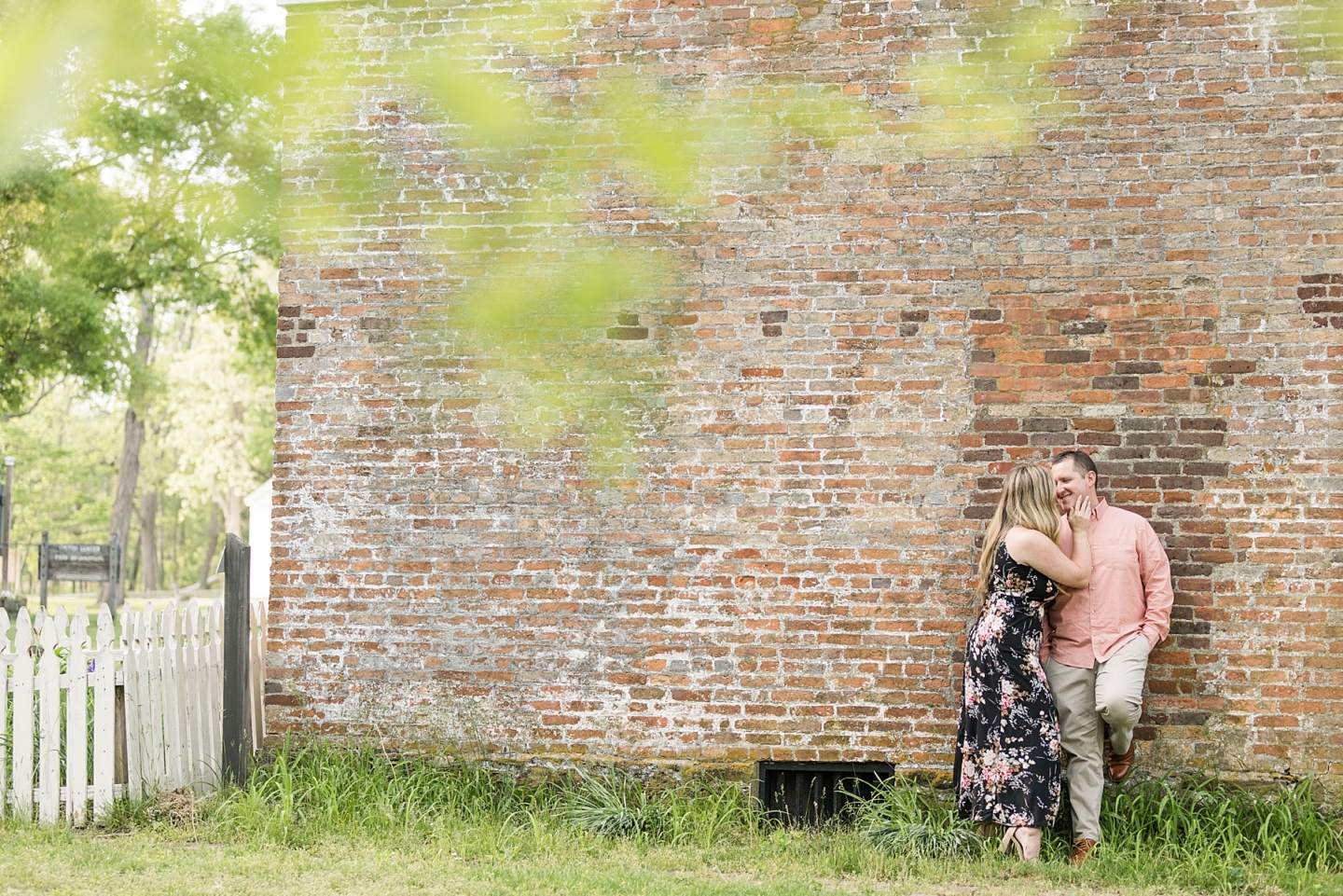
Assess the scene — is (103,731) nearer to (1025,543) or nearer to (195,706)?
(195,706)

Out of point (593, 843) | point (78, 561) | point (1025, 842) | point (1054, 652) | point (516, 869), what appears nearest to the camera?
point (516, 869)

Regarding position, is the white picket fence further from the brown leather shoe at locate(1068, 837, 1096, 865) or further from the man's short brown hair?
the man's short brown hair

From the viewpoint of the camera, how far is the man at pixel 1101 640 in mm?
4895

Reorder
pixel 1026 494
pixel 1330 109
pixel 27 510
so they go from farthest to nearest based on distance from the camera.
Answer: pixel 27 510 → pixel 1330 109 → pixel 1026 494

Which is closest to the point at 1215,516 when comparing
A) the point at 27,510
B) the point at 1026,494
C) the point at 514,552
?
the point at 1026,494

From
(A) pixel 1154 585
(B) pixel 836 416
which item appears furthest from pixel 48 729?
(A) pixel 1154 585

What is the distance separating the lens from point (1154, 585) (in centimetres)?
498

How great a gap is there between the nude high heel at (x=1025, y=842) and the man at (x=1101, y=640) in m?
0.25

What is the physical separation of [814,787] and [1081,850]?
130 cm

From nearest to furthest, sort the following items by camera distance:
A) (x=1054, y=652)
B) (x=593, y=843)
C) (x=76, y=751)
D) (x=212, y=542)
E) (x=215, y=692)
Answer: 1. (x=593, y=843)
2. (x=1054, y=652)
3. (x=76, y=751)
4. (x=215, y=692)
5. (x=212, y=542)

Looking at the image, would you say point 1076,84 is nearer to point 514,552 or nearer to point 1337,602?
point 1337,602

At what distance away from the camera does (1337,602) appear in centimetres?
514

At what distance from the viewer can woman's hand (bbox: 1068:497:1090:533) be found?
197 inches

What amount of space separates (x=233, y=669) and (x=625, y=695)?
220 centimetres
